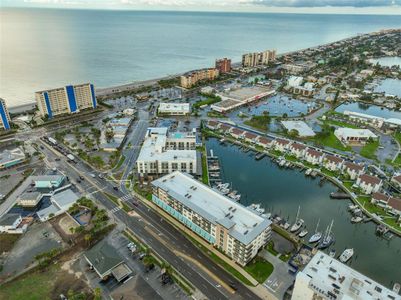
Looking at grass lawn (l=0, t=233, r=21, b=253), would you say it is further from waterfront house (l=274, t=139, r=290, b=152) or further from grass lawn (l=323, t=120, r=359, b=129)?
grass lawn (l=323, t=120, r=359, b=129)

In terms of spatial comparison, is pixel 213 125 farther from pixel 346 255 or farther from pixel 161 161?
pixel 346 255

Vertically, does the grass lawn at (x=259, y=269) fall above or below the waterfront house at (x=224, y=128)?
below

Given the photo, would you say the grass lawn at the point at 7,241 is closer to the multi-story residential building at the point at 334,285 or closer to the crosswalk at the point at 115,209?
the crosswalk at the point at 115,209

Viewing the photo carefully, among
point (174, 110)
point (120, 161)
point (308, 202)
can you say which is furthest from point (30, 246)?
point (174, 110)

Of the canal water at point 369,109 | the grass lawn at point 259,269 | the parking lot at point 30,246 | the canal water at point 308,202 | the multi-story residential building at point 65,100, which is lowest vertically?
the canal water at point 308,202

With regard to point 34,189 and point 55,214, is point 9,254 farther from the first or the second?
point 34,189

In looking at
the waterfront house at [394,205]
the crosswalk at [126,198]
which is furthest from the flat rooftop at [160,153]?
the waterfront house at [394,205]
